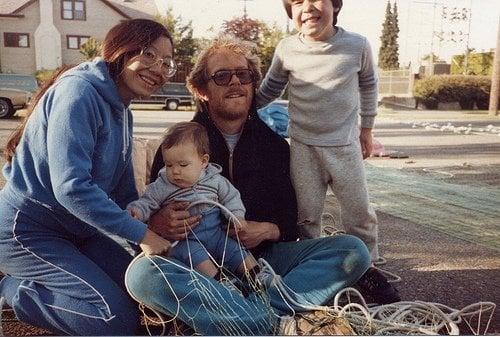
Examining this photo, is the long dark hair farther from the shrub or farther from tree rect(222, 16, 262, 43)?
the shrub

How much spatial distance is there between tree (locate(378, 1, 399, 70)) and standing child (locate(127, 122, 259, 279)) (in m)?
0.73

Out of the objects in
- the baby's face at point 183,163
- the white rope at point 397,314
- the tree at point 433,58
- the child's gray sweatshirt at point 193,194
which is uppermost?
the tree at point 433,58

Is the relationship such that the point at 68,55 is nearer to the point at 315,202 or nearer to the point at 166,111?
the point at 166,111

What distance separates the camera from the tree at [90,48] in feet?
5.14

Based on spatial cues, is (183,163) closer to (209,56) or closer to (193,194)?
(193,194)

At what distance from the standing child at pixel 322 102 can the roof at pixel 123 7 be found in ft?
1.73

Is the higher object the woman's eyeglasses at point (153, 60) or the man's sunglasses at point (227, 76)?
the woman's eyeglasses at point (153, 60)

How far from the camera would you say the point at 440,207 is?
2.92 m

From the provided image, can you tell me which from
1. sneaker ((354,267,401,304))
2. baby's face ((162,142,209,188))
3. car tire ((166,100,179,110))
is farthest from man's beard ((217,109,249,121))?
sneaker ((354,267,401,304))

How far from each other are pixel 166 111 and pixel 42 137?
432 millimetres

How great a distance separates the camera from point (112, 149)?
1.49 meters

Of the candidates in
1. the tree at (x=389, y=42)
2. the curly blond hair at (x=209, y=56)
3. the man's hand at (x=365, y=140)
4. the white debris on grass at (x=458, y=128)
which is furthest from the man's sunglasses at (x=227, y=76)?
the white debris on grass at (x=458, y=128)

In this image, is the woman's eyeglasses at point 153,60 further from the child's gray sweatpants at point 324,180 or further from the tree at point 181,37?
the child's gray sweatpants at point 324,180

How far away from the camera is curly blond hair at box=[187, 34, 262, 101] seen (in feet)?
5.80
